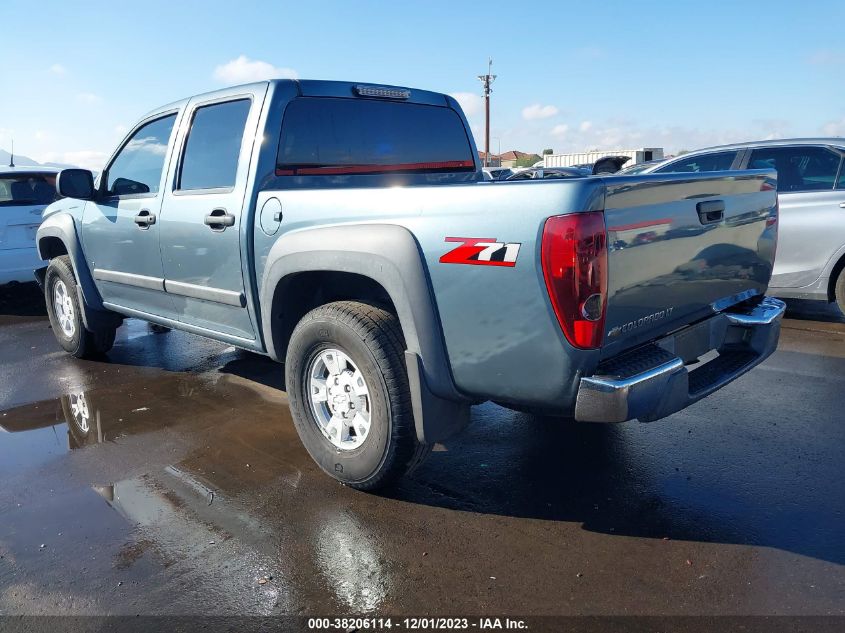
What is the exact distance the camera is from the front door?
4.55 m

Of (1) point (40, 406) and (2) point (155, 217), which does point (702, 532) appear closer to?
(2) point (155, 217)

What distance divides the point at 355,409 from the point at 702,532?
5.31ft

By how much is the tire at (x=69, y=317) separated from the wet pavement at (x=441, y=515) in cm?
107

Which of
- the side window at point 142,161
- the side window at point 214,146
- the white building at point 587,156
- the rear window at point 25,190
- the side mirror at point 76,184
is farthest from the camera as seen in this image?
the white building at point 587,156

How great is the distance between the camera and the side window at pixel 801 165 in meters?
6.19

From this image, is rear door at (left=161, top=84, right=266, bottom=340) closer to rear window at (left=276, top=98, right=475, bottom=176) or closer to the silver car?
rear window at (left=276, top=98, right=475, bottom=176)

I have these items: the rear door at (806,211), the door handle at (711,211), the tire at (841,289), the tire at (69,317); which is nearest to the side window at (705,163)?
the rear door at (806,211)

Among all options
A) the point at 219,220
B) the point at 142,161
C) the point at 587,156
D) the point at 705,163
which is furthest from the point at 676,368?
the point at 587,156

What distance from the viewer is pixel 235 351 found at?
20.1ft

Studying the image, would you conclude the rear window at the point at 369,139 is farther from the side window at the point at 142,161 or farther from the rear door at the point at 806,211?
the rear door at the point at 806,211

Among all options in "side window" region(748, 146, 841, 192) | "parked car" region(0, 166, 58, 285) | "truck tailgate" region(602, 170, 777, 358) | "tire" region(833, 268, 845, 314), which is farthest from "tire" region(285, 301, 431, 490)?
"parked car" region(0, 166, 58, 285)

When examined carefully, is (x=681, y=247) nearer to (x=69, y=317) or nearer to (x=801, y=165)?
(x=801, y=165)

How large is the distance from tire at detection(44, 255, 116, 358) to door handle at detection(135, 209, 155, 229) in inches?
54.2

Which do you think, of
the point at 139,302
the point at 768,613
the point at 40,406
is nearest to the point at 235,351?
the point at 139,302
